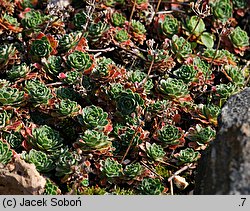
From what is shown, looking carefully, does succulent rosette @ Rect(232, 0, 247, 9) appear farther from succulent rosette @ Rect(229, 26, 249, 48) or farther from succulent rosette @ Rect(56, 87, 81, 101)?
succulent rosette @ Rect(56, 87, 81, 101)

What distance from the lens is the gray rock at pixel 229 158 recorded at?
111 inches

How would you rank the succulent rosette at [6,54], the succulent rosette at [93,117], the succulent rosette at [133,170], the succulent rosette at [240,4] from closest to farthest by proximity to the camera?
the succulent rosette at [133,170], the succulent rosette at [93,117], the succulent rosette at [6,54], the succulent rosette at [240,4]

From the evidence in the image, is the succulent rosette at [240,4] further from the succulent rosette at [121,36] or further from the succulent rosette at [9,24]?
the succulent rosette at [9,24]

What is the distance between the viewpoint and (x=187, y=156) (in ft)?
12.0

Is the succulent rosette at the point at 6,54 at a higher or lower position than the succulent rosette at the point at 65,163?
higher

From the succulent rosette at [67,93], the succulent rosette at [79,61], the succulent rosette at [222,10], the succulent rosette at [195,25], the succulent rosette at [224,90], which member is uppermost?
the succulent rosette at [222,10]

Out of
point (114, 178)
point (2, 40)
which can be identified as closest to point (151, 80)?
point (114, 178)

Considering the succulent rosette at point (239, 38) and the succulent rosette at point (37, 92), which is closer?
the succulent rosette at point (37, 92)

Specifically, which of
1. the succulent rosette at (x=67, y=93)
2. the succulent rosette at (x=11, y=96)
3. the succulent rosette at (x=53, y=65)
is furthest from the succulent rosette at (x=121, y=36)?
the succulent rosette at (x=11, y=96)

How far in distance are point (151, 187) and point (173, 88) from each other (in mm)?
789

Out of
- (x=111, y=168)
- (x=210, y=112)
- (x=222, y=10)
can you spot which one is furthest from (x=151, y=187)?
(x=222, y=10)

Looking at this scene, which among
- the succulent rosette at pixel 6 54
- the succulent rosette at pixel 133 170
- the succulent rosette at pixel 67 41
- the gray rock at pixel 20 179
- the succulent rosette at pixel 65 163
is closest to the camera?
the gray rock at pixel 20 179

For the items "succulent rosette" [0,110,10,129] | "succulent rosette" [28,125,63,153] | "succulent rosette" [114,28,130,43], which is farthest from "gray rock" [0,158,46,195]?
"succulent rosette" [114,28,130,43]

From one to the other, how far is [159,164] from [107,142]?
38 centimetres
